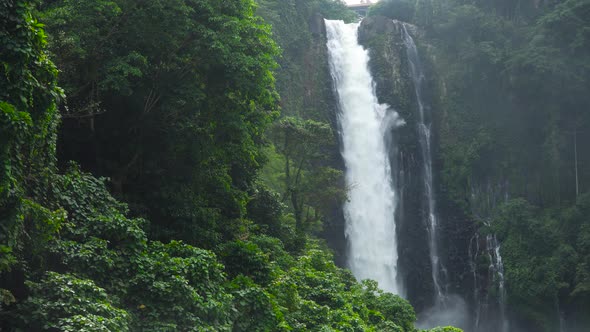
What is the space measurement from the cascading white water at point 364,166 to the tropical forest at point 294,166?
0.33 feet

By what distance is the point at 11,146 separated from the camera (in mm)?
7602

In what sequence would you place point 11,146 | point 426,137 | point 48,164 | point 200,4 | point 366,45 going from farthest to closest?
1. point 366,45
2. point 426,137
3. point 200,4
4. point 48,164
5. point 11,146

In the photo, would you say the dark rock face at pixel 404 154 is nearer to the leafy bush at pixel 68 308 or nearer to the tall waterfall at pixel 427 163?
the tall waterfall at pixel 427 163

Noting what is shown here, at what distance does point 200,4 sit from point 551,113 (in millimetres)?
21499

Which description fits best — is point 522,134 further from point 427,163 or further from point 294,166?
point 294,166

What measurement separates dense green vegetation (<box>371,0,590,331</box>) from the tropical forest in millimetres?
98

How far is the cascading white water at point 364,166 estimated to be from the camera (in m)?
28.5

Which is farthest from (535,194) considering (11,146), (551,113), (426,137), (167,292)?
(11,146)

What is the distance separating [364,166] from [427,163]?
3355mm

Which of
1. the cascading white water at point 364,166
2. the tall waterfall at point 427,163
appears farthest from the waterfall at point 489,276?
the cascading white water at point 364,166

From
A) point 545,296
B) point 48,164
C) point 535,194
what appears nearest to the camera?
point 48,164

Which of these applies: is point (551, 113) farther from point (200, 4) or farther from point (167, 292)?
point (167, 292)

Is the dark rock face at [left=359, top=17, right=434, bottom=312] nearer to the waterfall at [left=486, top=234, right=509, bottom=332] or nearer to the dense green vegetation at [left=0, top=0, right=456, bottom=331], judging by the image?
the waterfall at [left=486, top=234, right=509, bottom=332]

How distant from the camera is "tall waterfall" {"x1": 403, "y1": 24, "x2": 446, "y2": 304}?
94.7ft
